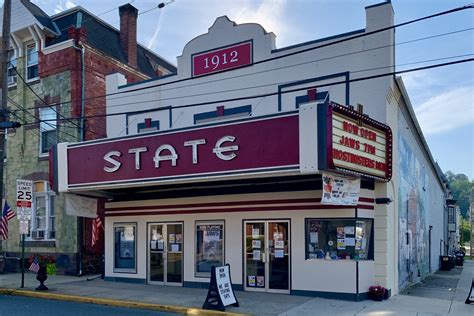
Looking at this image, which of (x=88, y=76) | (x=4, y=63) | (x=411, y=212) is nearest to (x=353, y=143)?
(x=411, y=212)

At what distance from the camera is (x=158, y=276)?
663 inches

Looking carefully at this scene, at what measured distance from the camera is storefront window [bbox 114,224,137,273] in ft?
57.5

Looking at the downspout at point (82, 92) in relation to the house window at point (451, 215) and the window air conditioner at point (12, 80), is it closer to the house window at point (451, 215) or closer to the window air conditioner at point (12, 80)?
the window air conditioner at point (12, 80)

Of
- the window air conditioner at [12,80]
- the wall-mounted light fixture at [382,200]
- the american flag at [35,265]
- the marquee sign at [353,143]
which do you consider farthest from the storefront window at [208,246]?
the window air conditioner at [12,80]

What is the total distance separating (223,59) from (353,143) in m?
6.22

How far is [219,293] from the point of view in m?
11.9

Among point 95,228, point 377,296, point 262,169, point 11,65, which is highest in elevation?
point 11,65

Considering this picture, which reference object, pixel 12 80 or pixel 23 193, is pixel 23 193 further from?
pixel 12 80

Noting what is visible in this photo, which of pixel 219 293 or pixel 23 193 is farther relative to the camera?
pixel 23 193

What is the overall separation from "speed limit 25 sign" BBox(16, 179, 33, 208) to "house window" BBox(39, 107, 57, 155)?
4.42 meters

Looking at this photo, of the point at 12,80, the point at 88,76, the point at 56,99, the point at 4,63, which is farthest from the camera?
the point at 12,80

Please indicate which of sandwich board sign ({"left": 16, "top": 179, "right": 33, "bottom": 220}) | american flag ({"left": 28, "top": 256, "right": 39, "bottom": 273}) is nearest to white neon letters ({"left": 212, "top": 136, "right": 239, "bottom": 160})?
sandwich board sign ({"left": 16, "top": 179, "right": 33, "bottom": 220})

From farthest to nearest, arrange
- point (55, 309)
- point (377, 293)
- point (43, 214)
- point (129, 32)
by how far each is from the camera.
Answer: point (129, 32), point (43, 214), point (377, 293), point (55, 309)

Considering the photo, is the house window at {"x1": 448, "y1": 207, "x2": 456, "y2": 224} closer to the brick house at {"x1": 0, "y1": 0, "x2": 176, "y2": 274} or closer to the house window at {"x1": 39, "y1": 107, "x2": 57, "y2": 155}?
the brick house at {"x1": 0, "y1": 0, "x2": 176, "y2": 274}
